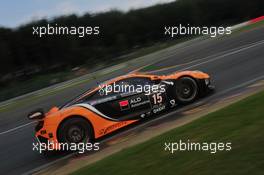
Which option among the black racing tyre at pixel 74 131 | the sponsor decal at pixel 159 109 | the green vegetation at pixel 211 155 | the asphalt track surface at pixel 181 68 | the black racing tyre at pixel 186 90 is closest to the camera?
the green vegetation at pixel 211 155

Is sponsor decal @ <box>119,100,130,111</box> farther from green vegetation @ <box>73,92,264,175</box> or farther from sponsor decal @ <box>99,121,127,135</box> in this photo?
green vegetation @ <box>73,92,264,175</box>

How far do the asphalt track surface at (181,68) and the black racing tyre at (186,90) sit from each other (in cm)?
107

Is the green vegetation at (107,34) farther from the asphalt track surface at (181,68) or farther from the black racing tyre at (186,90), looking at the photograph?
the black racing tyre at (186,90)

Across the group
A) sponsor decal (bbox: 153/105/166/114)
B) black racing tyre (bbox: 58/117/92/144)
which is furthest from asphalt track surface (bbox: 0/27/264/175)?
sponsor decal (bbox: 153/105/166/114)

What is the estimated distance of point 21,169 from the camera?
10117mm

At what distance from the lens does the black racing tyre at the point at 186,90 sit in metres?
11.3

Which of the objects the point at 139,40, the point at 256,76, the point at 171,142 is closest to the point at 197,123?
the point at 171,142

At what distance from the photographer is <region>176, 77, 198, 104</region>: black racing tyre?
37.0ft

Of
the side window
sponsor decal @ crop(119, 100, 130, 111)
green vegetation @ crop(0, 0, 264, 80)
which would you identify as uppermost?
green vegetation @ crop(0, 0, 264, 80)

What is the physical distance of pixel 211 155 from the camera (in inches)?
238

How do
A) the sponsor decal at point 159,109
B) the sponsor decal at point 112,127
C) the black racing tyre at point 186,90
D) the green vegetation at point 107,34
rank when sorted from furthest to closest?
the green vegetation at point 107,34 → the black racing tyre at point 186,90 → the sponsor decal at point 159,109 → the sponsor decal at point 112,127

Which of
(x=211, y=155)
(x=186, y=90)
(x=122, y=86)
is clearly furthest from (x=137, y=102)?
(x=211, y=155)

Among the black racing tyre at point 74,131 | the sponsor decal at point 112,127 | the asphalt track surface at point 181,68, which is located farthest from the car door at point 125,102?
the asphalt track surface at point 181,68

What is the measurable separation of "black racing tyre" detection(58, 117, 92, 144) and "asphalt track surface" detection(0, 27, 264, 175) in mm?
515
